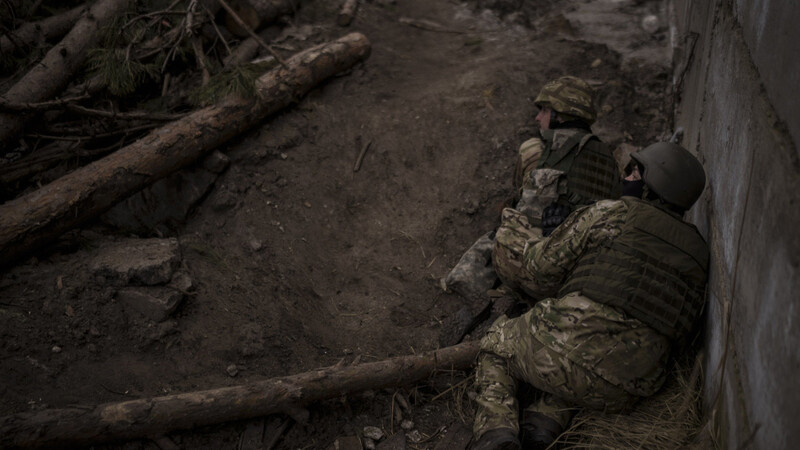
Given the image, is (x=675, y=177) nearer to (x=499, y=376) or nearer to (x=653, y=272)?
(x=653, y=272)

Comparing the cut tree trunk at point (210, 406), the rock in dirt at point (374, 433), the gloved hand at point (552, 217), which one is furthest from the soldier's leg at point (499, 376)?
the gloved hand at point (552, 217)

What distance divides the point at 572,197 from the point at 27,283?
3431 millimetres

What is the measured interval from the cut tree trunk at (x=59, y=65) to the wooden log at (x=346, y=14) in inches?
88.9

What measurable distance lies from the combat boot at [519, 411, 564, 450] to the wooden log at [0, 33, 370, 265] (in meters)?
3.18

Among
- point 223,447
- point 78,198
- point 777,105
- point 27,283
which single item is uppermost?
point 777,105

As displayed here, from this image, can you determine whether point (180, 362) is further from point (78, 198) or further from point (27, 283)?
point (78, 198)

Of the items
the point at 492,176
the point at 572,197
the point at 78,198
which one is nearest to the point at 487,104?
the point at 492,176

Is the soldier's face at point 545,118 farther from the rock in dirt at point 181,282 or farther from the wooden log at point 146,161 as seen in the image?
the rock in dirt at point 181,282

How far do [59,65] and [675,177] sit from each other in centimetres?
475

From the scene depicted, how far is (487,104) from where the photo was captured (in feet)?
18.8

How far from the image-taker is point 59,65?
4.86m

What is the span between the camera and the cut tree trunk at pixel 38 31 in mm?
5109

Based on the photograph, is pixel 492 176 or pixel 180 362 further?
pixel 492 176

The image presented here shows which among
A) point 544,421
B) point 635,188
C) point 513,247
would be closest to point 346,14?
point 513,247
